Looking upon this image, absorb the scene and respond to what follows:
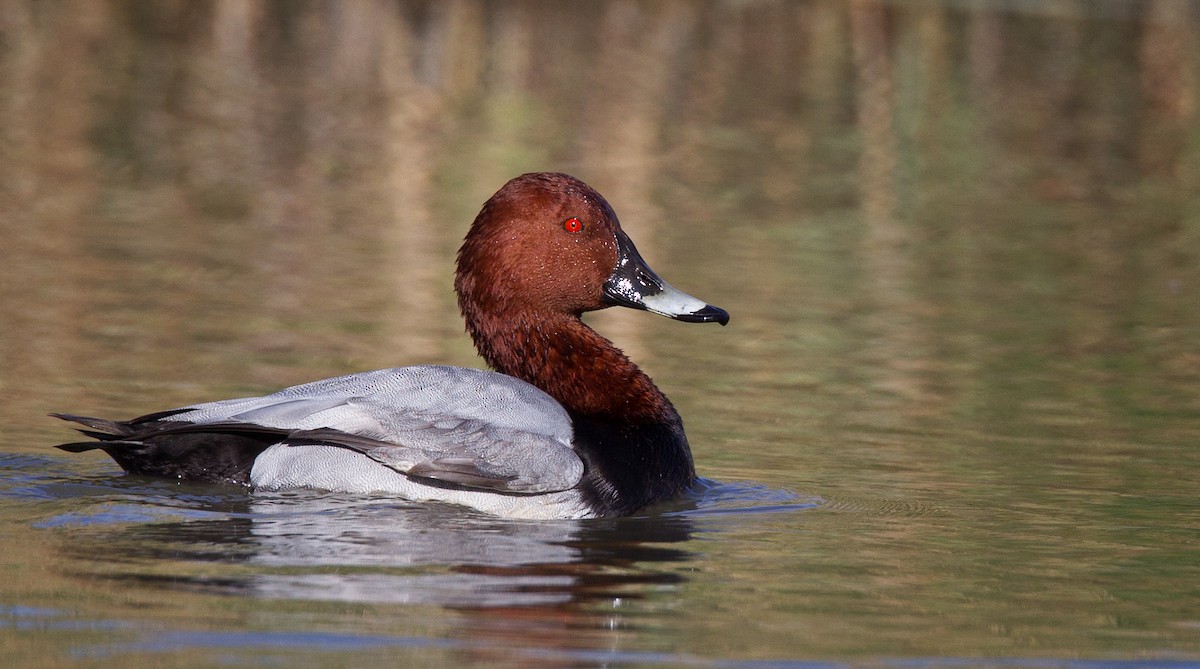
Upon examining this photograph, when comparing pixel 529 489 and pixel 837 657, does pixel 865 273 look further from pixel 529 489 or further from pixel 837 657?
pixel 837 657

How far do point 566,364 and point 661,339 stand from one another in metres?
3.24

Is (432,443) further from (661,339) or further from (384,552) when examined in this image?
(661,339)

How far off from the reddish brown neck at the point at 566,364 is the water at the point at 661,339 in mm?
443

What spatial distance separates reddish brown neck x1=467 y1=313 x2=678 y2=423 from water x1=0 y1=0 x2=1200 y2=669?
443 mm

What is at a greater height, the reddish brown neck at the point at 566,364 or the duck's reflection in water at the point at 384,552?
the reddish brown neck at the point at 566,364

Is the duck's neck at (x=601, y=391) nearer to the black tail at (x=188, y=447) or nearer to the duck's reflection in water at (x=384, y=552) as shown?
the duck's reflection in water at (x=384, y=552)

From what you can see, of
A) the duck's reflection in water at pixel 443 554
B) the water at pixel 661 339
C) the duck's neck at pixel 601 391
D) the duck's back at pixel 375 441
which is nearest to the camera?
the water at pixel 661 339

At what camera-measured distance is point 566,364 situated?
22.8 ft

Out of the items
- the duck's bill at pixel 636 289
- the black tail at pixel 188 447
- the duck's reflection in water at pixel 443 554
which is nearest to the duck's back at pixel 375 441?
the black tail at pixel 188 447

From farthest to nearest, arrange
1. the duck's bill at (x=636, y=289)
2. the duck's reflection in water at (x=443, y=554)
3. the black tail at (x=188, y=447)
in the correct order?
the duck's bill at (x=636, y=289) < the black tail at (x=188, y=447) < the duck's reflection in water at (x=443, y=554)

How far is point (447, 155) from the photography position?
664 inches

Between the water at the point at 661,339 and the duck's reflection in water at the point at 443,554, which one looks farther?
the duck's reflection in water at the point at 443,554

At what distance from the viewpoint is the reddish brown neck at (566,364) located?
6887 mm

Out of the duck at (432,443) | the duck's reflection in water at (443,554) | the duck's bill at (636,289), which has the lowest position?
the duck's reflection in water at (443,554)
